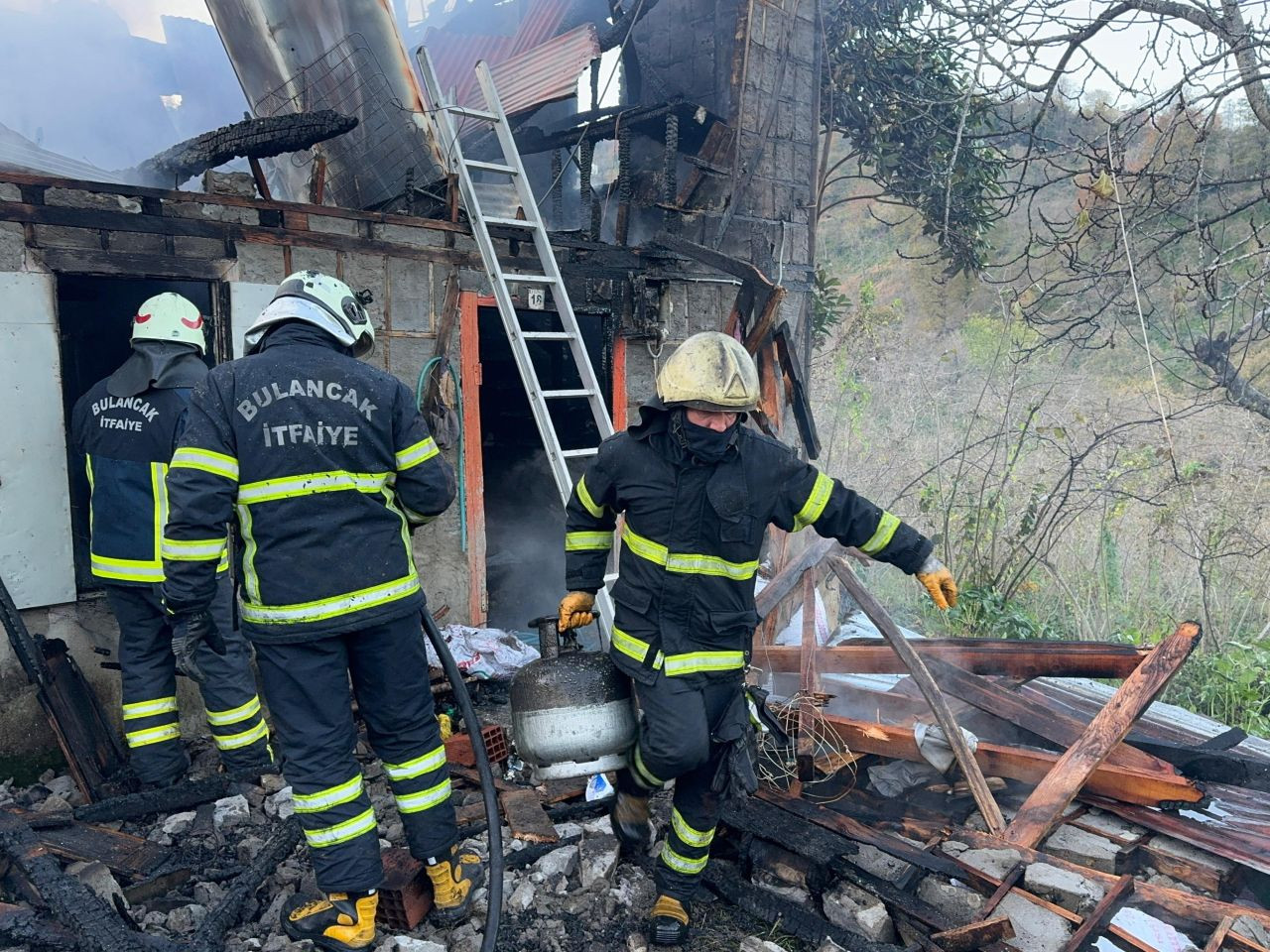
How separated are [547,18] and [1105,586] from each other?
7.62m

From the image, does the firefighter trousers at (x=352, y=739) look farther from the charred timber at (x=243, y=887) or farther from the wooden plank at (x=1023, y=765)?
the wooden plank at (x=1023, y=765)

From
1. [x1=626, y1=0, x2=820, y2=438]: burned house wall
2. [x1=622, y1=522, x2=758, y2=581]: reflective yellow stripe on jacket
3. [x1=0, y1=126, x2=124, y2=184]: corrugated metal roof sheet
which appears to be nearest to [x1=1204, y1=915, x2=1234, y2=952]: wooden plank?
[x1=622, y1=522, x2=758, y2=581]: reflective yellow stripe on jacket

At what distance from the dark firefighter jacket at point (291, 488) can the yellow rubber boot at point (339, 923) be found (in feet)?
3.14

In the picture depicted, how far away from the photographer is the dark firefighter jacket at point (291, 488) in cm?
258

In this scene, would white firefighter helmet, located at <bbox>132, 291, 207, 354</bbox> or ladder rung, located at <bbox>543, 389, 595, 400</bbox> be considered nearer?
white firefighter helmet, located at <bbox>132, 291, 207, 354</bbox>

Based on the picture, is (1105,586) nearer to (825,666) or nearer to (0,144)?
(825,666)

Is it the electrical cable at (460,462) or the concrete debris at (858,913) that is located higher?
the electrical cable at (460,462)

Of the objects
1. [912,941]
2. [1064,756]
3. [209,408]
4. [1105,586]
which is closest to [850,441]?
[1105,586]

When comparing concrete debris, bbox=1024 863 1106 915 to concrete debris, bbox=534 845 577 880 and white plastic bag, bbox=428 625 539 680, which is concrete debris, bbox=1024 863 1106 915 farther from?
white plastic bag, bbox=428 625 539 680

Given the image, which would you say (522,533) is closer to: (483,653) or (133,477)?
(483,653)

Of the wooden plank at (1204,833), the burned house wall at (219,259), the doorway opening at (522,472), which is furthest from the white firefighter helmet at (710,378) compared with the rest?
the doorway opening at (522,472)

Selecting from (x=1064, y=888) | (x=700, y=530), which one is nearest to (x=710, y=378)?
(x=700, y=530)

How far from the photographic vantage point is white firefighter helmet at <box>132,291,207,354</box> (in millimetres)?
3699

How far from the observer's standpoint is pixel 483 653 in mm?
5070
